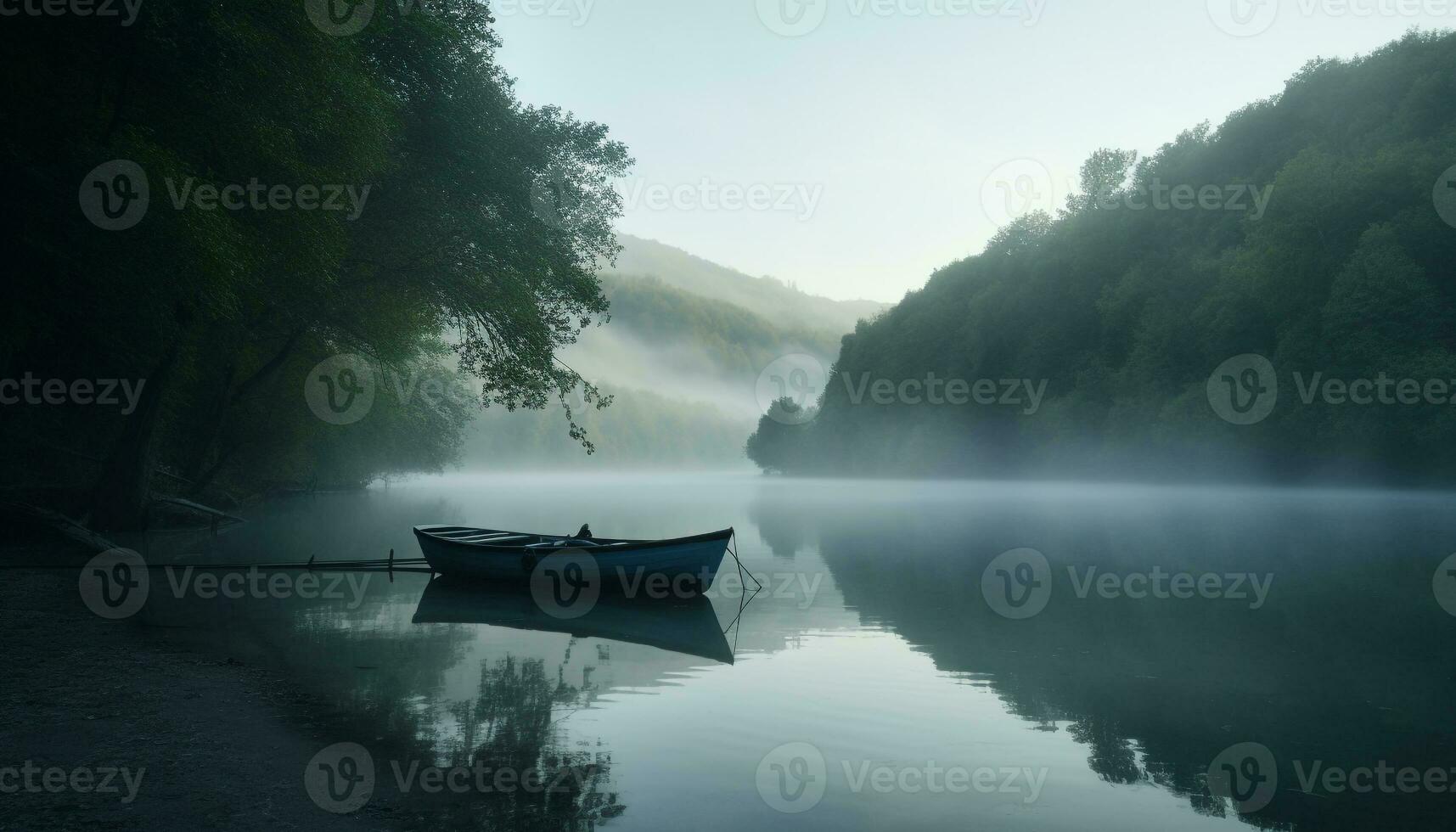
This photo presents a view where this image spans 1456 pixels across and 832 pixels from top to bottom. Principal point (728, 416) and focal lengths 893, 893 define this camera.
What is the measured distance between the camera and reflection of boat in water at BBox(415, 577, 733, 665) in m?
16.7

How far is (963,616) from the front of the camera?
19516mm

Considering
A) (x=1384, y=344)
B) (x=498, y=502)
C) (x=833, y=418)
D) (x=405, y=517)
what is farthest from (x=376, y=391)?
(x=833, y=418)

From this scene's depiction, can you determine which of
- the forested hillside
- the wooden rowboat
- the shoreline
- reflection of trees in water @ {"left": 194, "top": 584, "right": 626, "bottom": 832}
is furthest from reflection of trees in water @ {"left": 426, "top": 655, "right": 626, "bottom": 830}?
the forested hillside

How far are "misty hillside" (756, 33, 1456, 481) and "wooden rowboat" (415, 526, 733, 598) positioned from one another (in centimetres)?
4802

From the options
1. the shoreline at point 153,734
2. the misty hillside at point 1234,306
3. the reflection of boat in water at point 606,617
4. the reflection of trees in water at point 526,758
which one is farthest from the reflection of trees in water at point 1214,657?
the misty hillside at point 1234,306

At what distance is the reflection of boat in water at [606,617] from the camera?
1667 centimetres

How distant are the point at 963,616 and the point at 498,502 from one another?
57.9 metres

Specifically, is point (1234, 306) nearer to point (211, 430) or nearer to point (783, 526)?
point (783, 526)

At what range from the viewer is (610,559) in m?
19.8

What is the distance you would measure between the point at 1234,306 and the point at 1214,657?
55851mm

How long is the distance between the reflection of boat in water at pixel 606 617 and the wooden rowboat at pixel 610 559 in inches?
16.6

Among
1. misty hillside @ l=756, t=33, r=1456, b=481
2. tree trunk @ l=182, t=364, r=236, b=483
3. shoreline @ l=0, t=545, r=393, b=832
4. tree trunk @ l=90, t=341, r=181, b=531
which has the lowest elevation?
shoreline @ l=0, t=545, r=393, b=832

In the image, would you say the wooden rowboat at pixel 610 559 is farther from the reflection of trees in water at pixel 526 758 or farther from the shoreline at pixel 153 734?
the shoreline at pixel 153 734

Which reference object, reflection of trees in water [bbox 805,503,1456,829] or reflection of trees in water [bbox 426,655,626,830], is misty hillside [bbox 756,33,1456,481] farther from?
A: reflection of trees in water [bbox 426,655,626,830]
